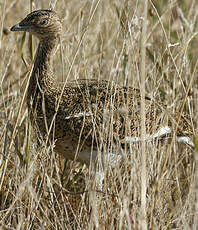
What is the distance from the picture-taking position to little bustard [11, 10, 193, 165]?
2.22 meters

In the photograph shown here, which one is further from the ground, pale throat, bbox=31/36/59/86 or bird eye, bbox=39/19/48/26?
bird eye, bbox=39/19/48/26

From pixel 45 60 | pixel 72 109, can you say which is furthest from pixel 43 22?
pixel 72 109

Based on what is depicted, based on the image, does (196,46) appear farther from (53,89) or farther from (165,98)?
(53,89)

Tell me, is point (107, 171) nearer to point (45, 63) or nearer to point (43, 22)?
point (45, 63)

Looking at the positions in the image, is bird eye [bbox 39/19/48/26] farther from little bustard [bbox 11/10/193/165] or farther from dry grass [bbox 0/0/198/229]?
dry grass [bbox 0/0/198/229]

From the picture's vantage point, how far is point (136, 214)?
1820 millimetres

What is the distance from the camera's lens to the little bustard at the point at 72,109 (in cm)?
222

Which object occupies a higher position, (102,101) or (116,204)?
(102,101)

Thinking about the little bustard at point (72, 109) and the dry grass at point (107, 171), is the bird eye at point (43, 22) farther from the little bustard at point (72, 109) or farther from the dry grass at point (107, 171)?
the dry grass at point (107, 171)

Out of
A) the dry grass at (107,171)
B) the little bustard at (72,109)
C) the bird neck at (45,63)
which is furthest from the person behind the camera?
the bird neck at (45,63)

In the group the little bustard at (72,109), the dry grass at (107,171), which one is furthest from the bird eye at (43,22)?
the dry grass at (107,171)

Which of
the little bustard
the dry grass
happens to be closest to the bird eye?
the little bustard

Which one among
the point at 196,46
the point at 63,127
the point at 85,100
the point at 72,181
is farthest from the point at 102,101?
the point at 196,46

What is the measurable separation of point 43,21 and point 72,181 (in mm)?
773
